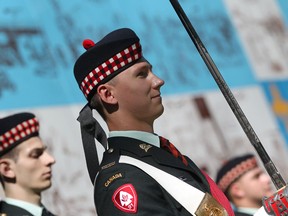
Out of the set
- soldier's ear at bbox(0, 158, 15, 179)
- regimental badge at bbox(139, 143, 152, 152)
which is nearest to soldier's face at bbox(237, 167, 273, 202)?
soldier's ear at bbox(0, 158, 15, 179)

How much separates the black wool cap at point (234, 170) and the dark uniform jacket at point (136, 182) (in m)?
2.47

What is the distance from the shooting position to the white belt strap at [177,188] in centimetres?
243

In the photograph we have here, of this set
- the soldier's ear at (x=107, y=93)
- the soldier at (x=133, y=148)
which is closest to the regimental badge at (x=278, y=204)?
the soldier at (x=133, y=148)

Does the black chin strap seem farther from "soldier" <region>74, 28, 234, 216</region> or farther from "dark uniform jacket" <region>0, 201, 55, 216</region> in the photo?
"dark uniform jacket" <region>0, 201, 55, 216</region>

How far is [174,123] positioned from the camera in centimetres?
631

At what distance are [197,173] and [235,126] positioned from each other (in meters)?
4.31

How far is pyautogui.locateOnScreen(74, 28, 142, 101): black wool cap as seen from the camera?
259 cm

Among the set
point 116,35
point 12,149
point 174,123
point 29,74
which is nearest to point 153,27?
point 174,123

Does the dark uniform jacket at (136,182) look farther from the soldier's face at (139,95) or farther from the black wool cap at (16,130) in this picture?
the black wool cap at (16,130)

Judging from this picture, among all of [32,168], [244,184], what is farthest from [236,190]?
[32,168]

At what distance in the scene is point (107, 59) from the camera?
2.59 meters

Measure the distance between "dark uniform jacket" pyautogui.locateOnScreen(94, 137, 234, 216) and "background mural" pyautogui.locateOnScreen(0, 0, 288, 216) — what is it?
2538 millimetres

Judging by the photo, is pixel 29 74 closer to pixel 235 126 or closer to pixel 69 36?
pixel 69 36

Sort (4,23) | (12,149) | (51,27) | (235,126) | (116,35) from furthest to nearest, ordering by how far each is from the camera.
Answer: (235,126)
(51,27)
(4,23)
(12,149)
(116,35)
